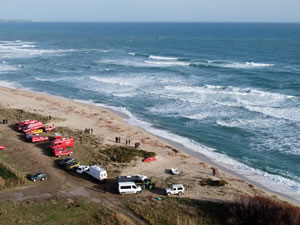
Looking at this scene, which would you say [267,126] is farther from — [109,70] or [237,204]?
[109,70]

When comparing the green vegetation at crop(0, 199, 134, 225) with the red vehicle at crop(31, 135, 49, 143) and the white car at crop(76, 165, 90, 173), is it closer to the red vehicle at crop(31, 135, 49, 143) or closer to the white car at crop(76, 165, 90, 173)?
the white car at crop(76, 165, 90, 173)

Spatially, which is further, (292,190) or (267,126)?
(267,126)

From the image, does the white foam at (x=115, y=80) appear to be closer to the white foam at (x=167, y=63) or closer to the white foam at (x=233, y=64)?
the white foam at (x=167, y=63)

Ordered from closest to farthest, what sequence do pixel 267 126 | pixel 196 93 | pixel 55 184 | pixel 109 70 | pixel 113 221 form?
pixel 113 221 < pixel 55 184 < pixel 267 126 < pixel 196 93 < pixel 109 70

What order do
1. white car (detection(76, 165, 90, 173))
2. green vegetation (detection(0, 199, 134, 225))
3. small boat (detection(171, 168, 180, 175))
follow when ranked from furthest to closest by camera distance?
small boat (detection(171, 168, 180, 175)), white car (detection(76, 165, 90, 173)), green vegetation (detection(0, 199, 134, 225))

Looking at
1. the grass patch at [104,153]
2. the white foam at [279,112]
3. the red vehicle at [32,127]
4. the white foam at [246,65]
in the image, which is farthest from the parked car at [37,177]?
the white foam at [246,65]

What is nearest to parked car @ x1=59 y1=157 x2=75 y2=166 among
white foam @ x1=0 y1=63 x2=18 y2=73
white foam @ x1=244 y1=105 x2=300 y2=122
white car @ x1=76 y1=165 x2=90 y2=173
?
white car @ x1=76 y1=165 x2=90 y2=173

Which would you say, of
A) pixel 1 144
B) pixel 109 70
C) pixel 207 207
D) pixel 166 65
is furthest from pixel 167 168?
pixel 166 65
